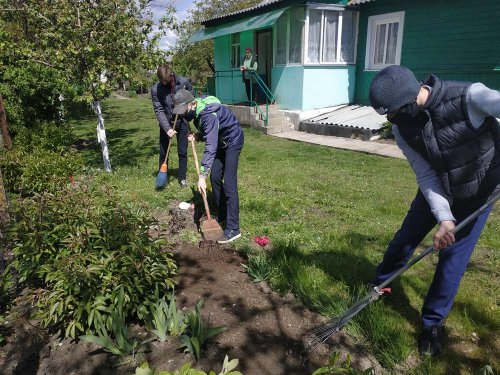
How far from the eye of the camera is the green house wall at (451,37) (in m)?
9.30

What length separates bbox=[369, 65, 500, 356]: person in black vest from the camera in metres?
1.97

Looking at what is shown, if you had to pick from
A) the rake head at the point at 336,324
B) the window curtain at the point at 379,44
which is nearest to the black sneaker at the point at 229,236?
the rake head at the point at 336,324

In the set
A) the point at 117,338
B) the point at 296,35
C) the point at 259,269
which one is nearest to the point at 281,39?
the point at 296,35

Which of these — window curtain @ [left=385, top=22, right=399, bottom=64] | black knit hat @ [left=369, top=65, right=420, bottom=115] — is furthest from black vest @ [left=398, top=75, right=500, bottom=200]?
window curtain @ [left=385, top=22, right=399, bottom=64]

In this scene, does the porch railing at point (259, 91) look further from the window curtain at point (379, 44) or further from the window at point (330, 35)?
the window curtain at point (379, 44)

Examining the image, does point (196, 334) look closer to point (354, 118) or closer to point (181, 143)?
point (181, 143)

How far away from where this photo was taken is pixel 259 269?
10.9ft

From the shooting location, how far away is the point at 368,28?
11766 mm

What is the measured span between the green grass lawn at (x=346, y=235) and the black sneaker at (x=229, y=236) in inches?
4.0

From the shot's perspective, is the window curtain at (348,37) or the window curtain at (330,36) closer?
the window curtain at (330,36)

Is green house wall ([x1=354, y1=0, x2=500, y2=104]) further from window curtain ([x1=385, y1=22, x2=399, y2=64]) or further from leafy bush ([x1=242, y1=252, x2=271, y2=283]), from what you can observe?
leafy bush ([x1=242, y1=252, x2=271, y2=283])

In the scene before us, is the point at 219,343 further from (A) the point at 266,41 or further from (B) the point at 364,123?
(A) the point at 266,41

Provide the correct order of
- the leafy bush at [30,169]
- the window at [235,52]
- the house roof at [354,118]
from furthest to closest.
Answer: the window at [235,52] → the house roof at [354,118] → the leafy bush at [30,169]

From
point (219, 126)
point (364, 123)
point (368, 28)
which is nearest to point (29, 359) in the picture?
point (219, 126)
